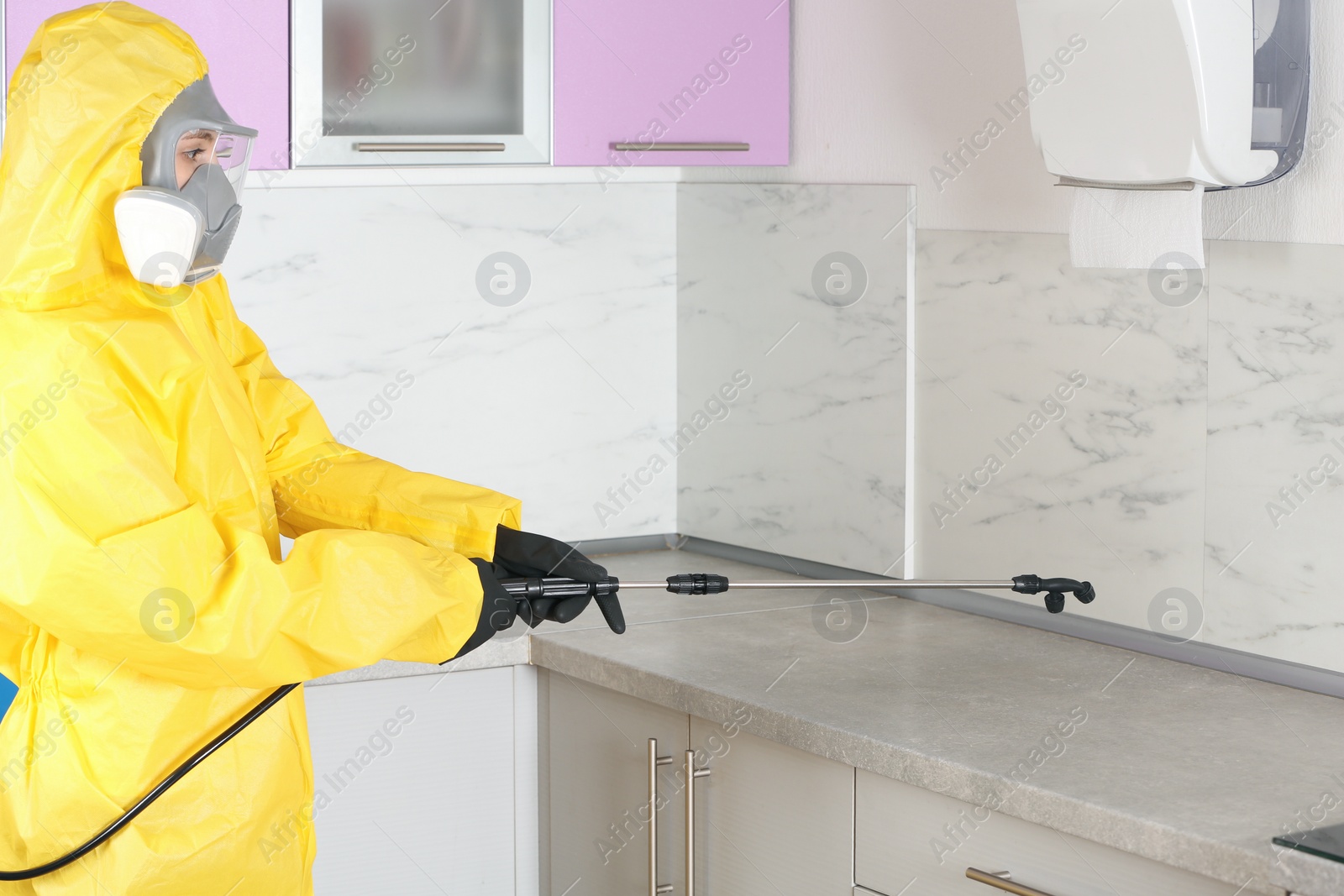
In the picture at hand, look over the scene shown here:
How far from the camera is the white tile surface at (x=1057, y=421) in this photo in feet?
6.01

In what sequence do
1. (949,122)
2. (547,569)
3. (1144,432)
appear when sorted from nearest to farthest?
(547,569), (1144,432), (949,122)

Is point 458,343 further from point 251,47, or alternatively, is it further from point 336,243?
point 251,47

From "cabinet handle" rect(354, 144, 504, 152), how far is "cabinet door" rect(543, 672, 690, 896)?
723mm

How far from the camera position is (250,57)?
192cm

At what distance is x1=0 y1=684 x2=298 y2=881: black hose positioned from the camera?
1310mm

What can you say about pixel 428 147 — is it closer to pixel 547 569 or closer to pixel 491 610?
pixel 547 569

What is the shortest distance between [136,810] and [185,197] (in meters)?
0.53

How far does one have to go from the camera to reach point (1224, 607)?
179 cm

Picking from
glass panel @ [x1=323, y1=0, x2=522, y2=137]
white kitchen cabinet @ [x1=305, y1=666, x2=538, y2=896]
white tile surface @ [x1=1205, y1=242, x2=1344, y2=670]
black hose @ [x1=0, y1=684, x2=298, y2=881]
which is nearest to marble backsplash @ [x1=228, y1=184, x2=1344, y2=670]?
white tile surface @ [x1=1205, y1=242, x2=1344, y2=670]

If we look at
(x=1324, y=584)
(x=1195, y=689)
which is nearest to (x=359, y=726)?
(x=1195, y=689)

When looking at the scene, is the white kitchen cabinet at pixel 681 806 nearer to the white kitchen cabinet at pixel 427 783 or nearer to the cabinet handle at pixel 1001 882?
the white kitchen cabinet at pixel 427 783

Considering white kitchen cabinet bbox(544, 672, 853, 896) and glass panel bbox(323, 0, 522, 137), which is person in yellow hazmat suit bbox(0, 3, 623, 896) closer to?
white kitchen cabinet bbox(544, 672, 853, 896)

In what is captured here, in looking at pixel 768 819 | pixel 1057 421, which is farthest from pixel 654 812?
pixel 1057 421

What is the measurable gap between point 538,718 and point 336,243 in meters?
0.76
